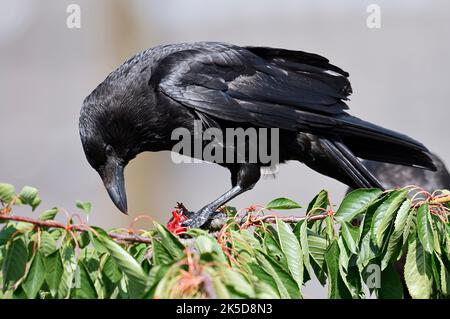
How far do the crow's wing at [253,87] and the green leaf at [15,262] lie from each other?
1631 millimetres

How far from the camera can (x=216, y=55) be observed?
3.78 m

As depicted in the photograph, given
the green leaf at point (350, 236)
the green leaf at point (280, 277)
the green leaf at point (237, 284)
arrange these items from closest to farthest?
the green leaf at point (237, 284) < the green leaf at point (280, 277) < the green leaf at point (350, 236)

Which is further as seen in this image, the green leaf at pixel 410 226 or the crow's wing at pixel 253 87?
the crow's wing at pixel 253 87

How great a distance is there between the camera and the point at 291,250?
243cm

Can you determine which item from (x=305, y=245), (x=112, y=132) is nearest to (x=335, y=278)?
(x=305, y=245)

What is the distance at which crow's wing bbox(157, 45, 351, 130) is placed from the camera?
11.9 feet

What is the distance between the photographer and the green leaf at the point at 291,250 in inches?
94.4

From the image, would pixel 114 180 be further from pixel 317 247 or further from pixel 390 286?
pixel 390 286

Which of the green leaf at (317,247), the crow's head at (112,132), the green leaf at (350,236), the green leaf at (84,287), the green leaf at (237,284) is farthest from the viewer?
the crow's head at (112,132)

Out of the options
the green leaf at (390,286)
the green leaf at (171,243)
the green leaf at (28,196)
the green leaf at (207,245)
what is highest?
the green leaf at (28,196)

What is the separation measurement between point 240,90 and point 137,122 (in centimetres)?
50

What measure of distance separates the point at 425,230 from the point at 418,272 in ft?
0.48

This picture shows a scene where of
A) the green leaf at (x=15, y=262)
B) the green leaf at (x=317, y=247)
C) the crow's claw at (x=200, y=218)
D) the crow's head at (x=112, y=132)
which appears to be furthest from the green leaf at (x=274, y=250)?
the crow's head at (x=112, y=132)

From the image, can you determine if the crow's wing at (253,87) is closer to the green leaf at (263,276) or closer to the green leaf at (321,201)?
the green leaf at (321,201)
